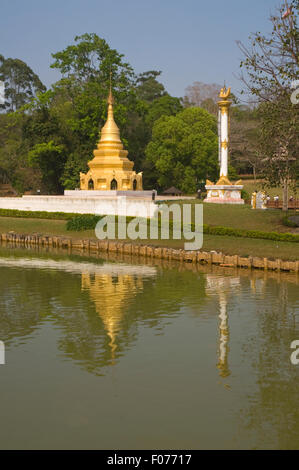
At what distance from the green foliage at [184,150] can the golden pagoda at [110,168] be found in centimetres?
1091

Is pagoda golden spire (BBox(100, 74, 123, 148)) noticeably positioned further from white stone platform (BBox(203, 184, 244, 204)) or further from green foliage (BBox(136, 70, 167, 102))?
green foliage (BBox(136, 70, 167, 102))

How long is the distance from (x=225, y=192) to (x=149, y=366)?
140 ft

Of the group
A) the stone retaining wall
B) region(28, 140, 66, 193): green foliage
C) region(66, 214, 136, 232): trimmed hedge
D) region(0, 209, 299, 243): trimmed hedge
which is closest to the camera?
the stone retaining wall

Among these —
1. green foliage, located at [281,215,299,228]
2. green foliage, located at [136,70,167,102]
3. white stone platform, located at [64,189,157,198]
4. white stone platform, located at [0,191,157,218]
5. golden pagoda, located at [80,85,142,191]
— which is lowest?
green foliage, located at [281,215,299,228]

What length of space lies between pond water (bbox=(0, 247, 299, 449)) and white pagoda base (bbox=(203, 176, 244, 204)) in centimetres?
3075

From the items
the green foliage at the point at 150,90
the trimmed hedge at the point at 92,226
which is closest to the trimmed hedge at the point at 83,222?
the trimmed hedge at the point at 92,226

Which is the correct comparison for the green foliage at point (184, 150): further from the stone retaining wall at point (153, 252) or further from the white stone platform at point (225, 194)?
the stone retaining wall at point (153, 252)

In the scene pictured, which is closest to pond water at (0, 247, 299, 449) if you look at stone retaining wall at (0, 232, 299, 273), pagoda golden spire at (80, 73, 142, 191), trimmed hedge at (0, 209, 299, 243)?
stone retaining wall at (0, 232, 299, 273)

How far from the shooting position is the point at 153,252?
1280 inches

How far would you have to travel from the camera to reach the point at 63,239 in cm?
3825

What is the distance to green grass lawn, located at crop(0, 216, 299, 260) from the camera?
30766 mm

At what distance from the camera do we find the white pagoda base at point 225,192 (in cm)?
5391

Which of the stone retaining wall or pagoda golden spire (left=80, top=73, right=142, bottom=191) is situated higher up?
pagoda golden spire (left=80, top=73, right=142, bottom=191)

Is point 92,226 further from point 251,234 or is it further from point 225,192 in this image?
point 225,192
